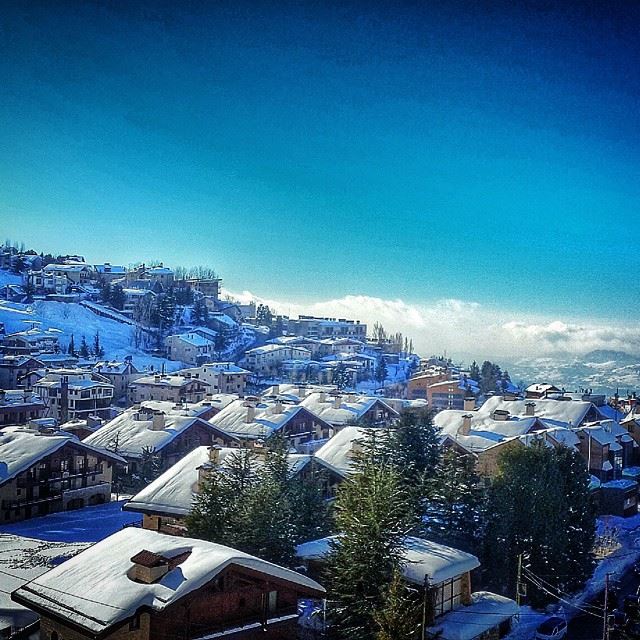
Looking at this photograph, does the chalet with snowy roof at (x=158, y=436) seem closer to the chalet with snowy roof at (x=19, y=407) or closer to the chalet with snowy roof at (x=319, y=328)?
the chalet with snowy roof at (x=19, y=407)

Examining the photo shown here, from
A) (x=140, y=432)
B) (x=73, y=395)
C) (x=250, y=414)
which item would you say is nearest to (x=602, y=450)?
(x=250, y=414)

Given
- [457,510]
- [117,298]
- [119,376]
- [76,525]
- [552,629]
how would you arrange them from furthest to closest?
[117,298] → [119,376] → [76,525] → [457,510] → [552,629]

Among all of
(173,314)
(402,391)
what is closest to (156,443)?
(402,391)

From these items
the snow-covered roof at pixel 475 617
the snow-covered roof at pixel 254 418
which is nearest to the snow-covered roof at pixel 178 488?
the snow-covered roof at pixel 475 617

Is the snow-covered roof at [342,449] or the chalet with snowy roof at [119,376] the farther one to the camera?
the chalet with snowy roof at [119,376]

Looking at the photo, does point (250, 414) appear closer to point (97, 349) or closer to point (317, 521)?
point (317, 521)

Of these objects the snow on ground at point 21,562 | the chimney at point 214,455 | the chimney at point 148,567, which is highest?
the chimney at point 214,455

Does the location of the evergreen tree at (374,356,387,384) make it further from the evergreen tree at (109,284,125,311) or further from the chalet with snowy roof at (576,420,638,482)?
the chalet with snowy roof at (576,420,638,482)
